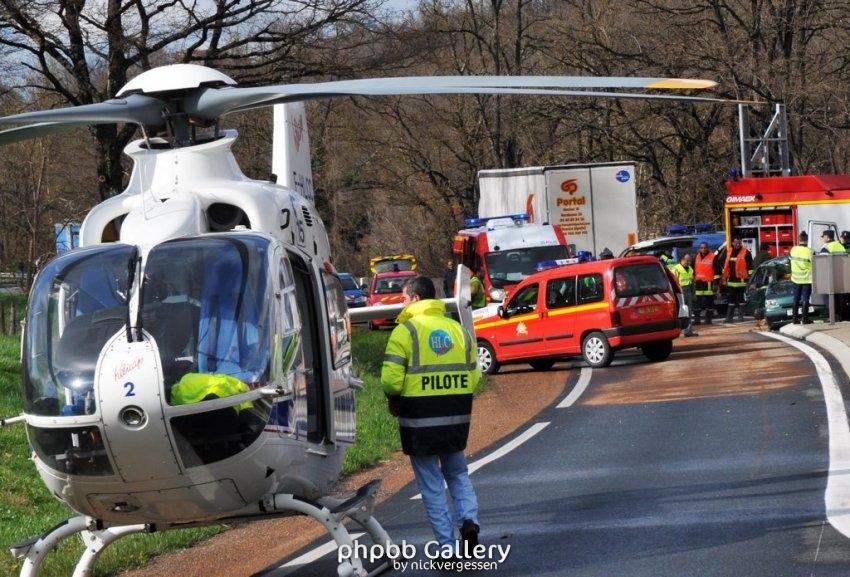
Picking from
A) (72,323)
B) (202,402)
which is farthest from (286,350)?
(72,323)

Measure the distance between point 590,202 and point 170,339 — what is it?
91.6 feet

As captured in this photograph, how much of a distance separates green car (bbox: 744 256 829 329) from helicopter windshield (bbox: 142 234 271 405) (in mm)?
22769

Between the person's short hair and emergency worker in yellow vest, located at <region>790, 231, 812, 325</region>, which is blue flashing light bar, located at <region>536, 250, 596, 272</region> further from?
the person's short hair

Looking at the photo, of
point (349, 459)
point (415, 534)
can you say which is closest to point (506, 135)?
point (349, 459)

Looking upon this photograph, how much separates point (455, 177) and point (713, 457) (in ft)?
136

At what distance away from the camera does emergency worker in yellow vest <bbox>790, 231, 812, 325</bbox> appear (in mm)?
27141

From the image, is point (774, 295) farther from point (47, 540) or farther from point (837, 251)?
point (47, 540)

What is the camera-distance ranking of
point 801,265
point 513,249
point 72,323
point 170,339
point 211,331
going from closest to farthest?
point 170,339
point 211,331
point 72,323
point 801,265
point 513,249

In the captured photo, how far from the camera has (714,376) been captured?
67.7 feet

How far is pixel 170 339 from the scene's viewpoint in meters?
7.18

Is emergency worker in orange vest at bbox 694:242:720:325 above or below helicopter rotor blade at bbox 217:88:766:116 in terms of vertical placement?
below

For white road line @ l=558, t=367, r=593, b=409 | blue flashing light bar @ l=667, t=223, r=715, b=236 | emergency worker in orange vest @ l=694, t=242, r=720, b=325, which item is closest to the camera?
white road line @ l=558, t=367, r=593, b=409

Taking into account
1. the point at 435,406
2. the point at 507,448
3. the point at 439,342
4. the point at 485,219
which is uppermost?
the point at 439,342

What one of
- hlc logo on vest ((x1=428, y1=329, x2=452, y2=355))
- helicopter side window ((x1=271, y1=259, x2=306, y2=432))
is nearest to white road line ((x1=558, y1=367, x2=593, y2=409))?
hlc logo on vest ((x1=428, y1=329, x2=452, y2=355))
